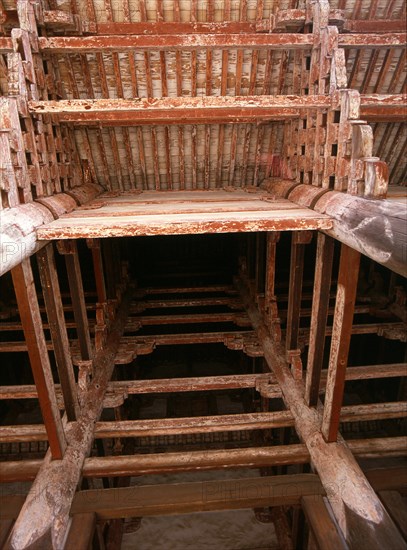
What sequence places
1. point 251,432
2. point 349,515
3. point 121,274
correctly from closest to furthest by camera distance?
1. point 349,515
2. point 251,432
3. point 121,274

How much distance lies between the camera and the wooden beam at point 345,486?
292 centimetres

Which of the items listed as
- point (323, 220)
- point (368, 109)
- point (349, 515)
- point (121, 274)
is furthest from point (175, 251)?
point (349, 515)

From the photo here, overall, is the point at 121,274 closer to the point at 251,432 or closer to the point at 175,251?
the point at 175,251

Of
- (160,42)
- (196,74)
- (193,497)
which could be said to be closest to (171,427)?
(193,497)

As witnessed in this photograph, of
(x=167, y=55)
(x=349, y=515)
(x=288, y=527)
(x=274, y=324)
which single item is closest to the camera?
(x=349, y=515)

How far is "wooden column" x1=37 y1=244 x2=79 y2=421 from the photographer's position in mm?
3857

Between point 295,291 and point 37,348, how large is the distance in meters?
3.13

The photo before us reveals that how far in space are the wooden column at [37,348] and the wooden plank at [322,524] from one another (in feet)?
7.90

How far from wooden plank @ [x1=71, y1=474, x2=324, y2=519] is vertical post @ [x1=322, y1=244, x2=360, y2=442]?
2.25 feet

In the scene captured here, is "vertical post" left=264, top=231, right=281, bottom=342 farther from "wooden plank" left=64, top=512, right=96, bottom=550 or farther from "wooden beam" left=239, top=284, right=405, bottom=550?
"wooden plank" left=64, top=512, right=96, bottom=550

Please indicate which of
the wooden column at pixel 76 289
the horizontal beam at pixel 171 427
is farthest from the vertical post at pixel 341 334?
the wooden column at pixel 76 289

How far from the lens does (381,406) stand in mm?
4734

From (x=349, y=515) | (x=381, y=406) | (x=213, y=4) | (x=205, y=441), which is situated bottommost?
(x=205, y=441)

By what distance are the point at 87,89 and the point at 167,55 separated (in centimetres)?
122
